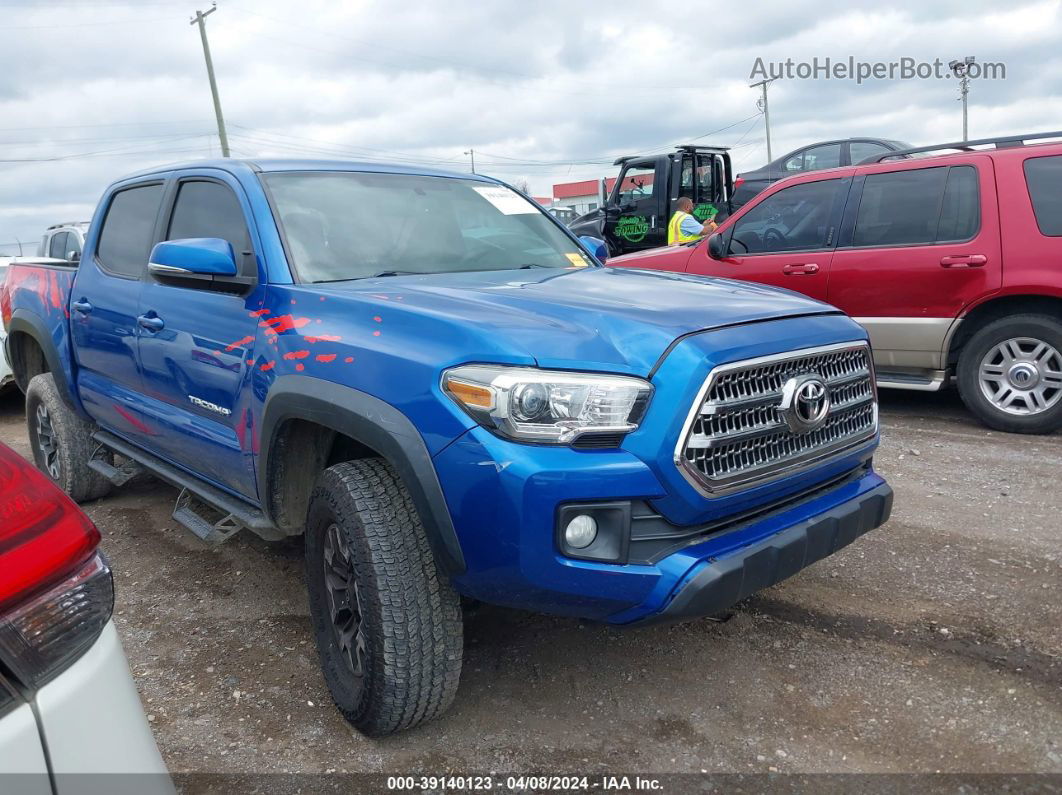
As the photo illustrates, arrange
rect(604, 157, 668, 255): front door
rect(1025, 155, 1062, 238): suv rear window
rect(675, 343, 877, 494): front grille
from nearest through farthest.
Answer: rect(675, 343, 877, 494): front grille → rect(1025, 155, 1062, 238): suv rear window → rect(604, 157, 668, 255): front door

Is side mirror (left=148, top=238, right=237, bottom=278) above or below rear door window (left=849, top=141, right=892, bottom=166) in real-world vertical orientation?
below

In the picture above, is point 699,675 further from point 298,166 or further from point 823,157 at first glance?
point 823,157

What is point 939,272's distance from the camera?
18.4ft

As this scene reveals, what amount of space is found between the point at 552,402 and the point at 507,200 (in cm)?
210

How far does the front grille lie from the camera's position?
7.20 feet

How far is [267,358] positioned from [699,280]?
1646mm

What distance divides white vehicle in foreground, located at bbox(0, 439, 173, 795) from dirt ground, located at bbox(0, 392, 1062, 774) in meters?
1.33

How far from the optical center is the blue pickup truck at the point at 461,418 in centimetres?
213

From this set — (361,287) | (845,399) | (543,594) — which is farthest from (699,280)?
(543,594)

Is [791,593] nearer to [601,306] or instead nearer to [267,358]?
[601,306]

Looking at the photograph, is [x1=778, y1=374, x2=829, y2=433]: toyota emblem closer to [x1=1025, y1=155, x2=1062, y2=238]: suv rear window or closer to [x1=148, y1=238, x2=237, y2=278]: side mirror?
[x1=148, y1=238, x2=237, y2=278]: side mirror

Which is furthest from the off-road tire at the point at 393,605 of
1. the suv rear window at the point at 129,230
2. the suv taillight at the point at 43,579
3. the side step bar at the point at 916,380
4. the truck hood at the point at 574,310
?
the side step bar at the point at 916,380

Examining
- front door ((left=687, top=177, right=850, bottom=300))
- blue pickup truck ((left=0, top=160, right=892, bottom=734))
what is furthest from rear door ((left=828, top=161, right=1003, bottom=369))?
blue pickup truck ((left=0, top=160, right=892, bottom=734))

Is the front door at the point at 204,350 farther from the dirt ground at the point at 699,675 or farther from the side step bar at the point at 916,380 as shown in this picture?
the side step bar at the point at 916,380
